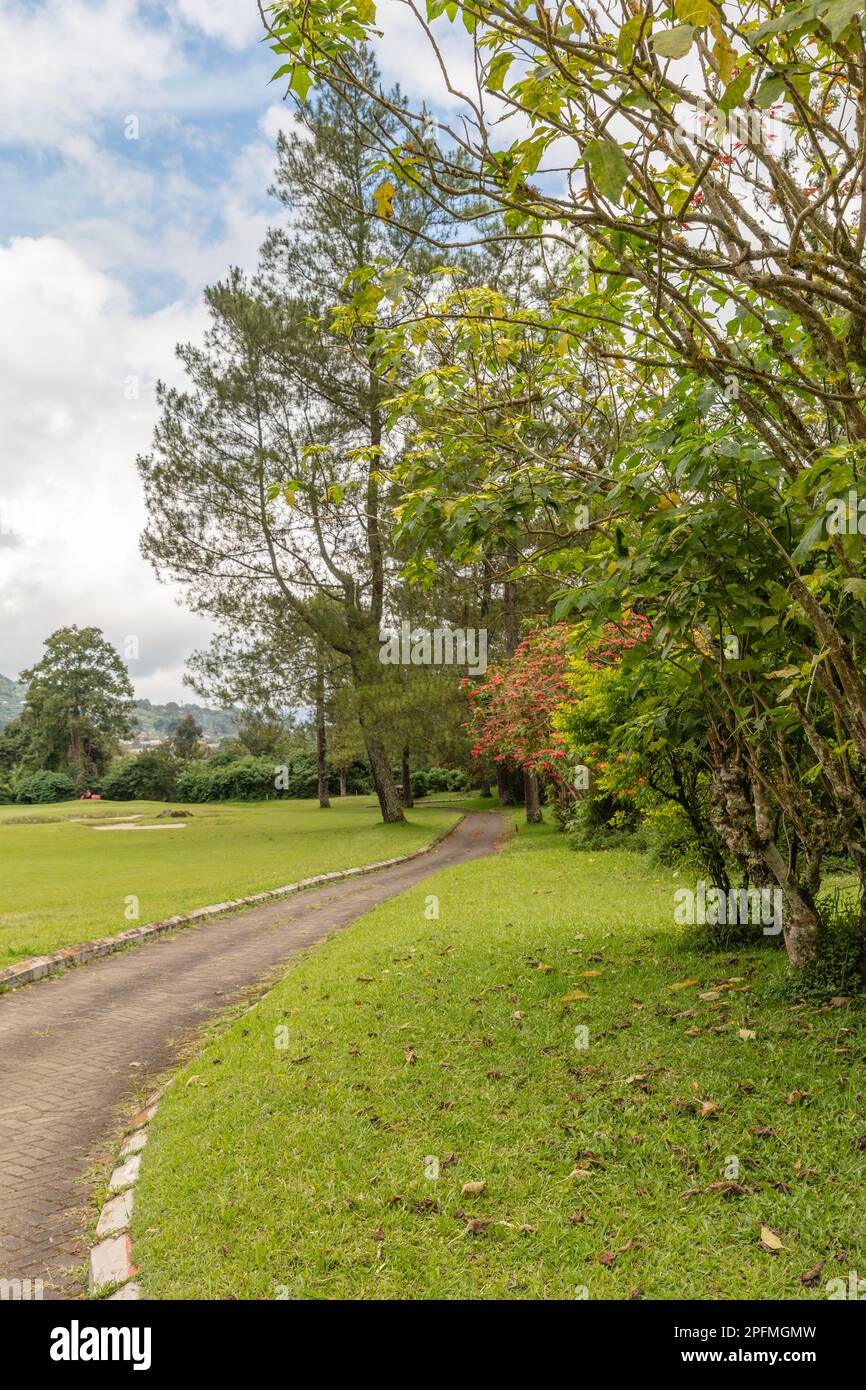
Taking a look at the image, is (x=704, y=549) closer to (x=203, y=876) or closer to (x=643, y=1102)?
(x=643, y=1102)

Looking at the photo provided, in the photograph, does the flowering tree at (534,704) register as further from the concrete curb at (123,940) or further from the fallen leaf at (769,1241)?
the fallen leaf at (769,1241)

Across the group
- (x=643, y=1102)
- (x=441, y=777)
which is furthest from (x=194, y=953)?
(x=441, y=777)

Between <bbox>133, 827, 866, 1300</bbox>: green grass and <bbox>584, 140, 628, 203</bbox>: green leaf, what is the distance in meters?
3.73

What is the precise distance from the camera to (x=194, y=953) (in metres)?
10.0

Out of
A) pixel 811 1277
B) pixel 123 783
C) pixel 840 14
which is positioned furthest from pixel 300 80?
pixel 123 783

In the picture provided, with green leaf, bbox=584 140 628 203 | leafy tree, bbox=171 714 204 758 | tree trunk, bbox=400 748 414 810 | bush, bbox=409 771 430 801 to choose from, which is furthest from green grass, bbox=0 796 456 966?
leafy tree, bbox=171 714 204 758

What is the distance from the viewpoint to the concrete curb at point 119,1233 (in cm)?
340

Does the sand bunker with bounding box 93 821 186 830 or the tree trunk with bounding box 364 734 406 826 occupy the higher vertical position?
the tree trunk with bounding box 364 734 406 826

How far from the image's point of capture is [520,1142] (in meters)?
4.14

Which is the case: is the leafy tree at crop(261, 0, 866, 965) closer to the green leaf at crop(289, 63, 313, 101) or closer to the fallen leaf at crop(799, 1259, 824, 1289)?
the green leaf at crop(289, 63, 313, 101)

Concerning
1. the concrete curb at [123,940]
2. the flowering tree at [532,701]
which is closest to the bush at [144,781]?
the flowering tree at [532,701]

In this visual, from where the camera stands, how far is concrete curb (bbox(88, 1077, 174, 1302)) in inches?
134

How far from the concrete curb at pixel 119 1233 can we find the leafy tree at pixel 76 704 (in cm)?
5396
